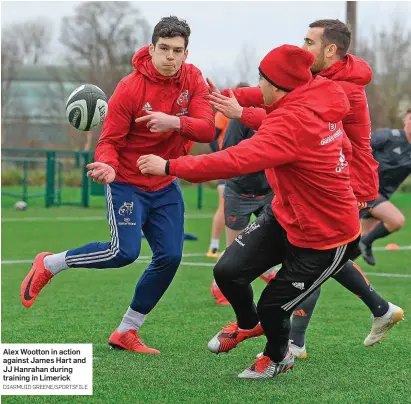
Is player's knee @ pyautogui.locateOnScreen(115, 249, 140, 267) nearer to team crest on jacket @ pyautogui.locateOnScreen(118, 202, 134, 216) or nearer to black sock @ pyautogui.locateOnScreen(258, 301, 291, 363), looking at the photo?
team crest on jacket @ pyautogui.locateOnScreen(118, 202, 134, 216)

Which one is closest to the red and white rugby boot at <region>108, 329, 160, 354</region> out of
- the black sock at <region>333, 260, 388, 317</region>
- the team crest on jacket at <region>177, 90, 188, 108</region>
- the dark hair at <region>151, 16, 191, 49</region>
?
the black sock at <region>333, 260, 388, 317</region>

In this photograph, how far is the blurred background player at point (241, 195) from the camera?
9.59 meters

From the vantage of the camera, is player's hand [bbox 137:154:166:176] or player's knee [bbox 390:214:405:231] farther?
player's knee [bbox 390:214:405:231]

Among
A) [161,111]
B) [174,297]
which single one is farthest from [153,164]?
[174,297]

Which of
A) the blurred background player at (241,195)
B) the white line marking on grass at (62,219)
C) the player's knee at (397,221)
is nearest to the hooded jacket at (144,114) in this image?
the blurred background player at (241,195)

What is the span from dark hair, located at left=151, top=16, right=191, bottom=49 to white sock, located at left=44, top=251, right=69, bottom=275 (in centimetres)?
175

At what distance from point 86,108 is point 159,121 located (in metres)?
0.63

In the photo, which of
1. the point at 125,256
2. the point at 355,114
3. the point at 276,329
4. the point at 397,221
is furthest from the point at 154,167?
the point at 397,221

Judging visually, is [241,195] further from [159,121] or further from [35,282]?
[159,121]

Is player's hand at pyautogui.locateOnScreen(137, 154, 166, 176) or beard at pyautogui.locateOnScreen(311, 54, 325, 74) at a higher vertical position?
beard at pyautogui.locateOnScreen(311, 54, 325, 74)

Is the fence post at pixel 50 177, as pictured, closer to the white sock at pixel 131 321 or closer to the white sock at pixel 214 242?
the white sock at pixel 214 242

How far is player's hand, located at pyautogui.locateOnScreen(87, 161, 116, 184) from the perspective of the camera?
21.4 feet

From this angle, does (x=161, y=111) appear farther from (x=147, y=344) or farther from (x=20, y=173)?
(x=20, y=173)

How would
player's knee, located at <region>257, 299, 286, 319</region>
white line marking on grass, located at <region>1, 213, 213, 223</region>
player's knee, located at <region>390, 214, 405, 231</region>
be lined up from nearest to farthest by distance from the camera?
1. player's knee, located at <region>257, 299, 286, 319</region>
2. player's knee, located at <region>390, 214, 405, 231</region>
3. white line marking on grass, located at <region>1, 213, 213, 223</region>
